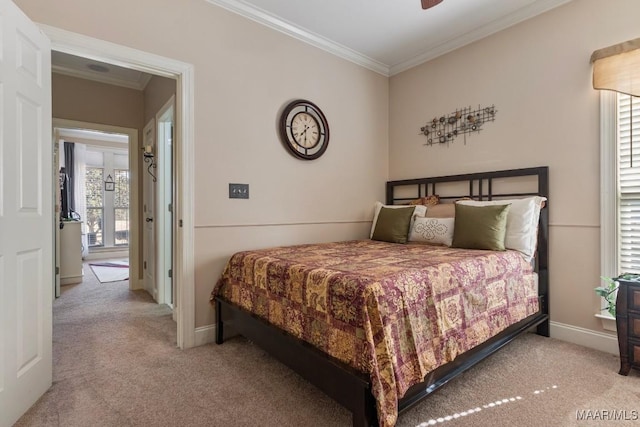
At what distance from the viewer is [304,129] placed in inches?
124

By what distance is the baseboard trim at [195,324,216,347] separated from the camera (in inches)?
98.7

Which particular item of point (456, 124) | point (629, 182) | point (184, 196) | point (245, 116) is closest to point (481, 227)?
point (629, 182)

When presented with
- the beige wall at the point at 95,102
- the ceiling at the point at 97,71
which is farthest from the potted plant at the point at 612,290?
the beige wall at the point at 95,102

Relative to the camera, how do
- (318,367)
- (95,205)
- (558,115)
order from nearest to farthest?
(318,367) → (558,115) → (95,205)

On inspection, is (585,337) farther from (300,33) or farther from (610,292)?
(300,33)

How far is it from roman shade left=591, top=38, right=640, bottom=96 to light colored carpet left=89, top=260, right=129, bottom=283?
600cm

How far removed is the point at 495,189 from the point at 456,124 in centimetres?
79

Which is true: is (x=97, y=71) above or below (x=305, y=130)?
above

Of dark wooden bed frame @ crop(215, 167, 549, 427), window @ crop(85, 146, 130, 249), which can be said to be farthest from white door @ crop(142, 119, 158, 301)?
window @ crop(85, 146, 130, 249)

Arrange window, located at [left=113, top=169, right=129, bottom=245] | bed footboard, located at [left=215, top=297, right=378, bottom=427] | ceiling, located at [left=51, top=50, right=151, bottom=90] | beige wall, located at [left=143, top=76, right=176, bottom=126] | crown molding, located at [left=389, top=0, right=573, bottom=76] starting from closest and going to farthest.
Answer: bed footboard, located at [left=215, top=297, right=378, bottom=427] < crown molding, located at [left=389, top=0, right=573, bottom=76] < beige wall, located at [left=143, top=76, right=176, bottom=126] < ceiling, located at [left=51, top=50, right=151, bottom=90] < window, located at [left=113, top=169, right=129, bottom=245]

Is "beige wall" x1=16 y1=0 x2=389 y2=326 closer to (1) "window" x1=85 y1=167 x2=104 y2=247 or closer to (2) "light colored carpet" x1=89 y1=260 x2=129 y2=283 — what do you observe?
(2) "light colored carpet" x1=89 y1=260 x2=129 y2=283

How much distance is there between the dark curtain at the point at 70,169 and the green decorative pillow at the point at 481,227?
7.48m

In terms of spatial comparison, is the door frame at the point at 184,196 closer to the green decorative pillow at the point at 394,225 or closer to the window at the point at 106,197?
the green decorative pillow at the point at 394,225

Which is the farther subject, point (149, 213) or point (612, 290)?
point (149, 213)
